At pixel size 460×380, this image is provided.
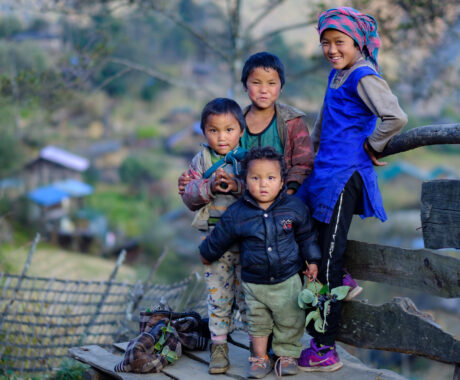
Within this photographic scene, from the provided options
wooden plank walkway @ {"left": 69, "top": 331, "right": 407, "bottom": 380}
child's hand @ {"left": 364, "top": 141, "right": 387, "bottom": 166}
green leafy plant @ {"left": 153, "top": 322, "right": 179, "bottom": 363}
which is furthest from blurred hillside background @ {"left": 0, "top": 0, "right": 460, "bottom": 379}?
green leafy plant @ {"left": 153, "top": 322, "right": 179, "bottom": 363}

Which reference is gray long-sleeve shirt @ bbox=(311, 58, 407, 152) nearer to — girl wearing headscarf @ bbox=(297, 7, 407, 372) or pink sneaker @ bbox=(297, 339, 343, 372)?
girl wearing headscarf @ bbox=(297, 7, 407, 372)

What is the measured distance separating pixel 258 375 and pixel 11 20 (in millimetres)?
32355

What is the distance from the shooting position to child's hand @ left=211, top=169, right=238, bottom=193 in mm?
2828

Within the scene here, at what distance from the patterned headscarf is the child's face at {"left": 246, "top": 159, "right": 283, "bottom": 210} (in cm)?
72

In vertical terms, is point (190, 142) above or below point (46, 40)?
below

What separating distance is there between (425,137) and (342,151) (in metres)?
0.44

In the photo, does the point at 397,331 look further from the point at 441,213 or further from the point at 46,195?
the point at 46,195

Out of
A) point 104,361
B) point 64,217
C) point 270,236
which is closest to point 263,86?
point 270,236

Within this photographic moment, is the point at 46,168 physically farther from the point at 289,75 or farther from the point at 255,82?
the point at 255,82

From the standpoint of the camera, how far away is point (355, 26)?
269cm

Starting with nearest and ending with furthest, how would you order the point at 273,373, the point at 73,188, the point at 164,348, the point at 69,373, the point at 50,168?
the point at 273,373 < the point at 164,348 < the point at 69,373 < the point at 73,188 < the point at 50,168

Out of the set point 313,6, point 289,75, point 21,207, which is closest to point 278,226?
point 313,6

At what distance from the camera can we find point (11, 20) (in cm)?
3070

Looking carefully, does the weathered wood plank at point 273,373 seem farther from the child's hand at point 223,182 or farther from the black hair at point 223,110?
the black hair at point 223,110
